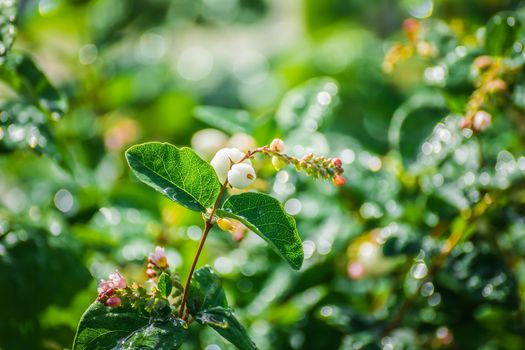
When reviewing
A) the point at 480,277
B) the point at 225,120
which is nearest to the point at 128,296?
the point at 225,120

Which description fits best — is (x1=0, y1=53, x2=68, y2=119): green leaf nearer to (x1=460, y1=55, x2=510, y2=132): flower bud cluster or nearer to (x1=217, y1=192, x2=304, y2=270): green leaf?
(x1=217, y1=192, x2=304, y2=270): green leaf

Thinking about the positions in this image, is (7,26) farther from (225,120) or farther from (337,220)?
(337,220)

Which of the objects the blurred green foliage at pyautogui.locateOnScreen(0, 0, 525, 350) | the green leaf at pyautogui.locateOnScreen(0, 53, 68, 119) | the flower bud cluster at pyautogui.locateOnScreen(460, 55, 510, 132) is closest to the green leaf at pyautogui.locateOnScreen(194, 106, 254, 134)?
the blurred green foliage at pyautogui.locateOnScreen(0, 0, 525, 350)

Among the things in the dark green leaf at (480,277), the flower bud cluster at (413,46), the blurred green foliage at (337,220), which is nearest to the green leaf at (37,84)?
the blurred green foliage at (337,220)

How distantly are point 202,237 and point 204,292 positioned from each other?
7 centimetres

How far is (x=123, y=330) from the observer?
59 centimetres

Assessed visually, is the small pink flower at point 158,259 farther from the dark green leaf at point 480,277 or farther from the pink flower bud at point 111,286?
the dark green leaf at point 480,277

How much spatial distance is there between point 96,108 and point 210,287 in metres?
0.78

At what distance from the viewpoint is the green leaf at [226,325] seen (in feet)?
1.92

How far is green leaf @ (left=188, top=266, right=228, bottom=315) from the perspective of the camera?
2.06 feet

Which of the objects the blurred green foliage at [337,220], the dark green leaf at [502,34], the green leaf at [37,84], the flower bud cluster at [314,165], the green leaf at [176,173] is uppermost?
the dark green leaf at [502,34]

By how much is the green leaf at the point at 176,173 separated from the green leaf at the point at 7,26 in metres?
0.28

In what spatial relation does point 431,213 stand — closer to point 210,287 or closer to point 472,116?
point 472,116

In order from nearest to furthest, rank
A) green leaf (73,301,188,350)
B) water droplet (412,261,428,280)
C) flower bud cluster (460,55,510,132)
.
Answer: green leaf (73,301,188,350), flower bud cluster (460,55,510,132), water droplet (412,261,428,280)
